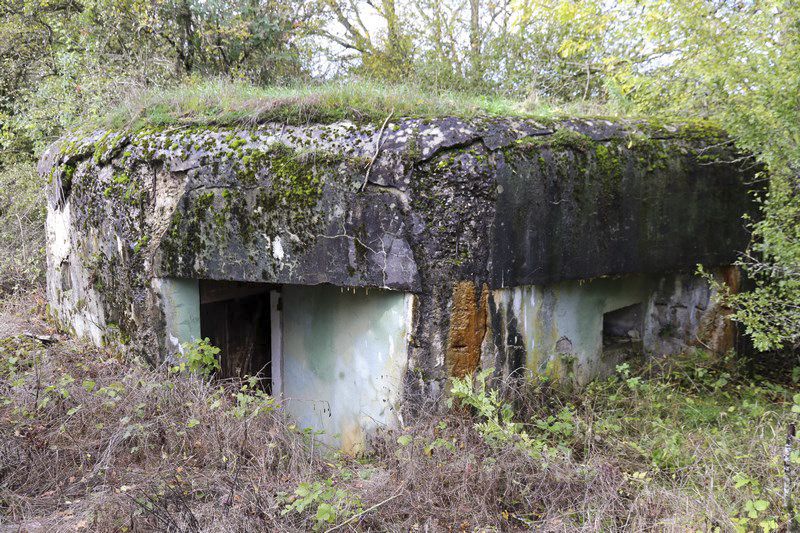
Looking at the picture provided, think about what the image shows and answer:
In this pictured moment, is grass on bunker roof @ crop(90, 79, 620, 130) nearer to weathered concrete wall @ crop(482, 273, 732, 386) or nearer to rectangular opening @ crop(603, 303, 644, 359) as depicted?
weathered concrete wall @ crop(482, 273, 732, 386)

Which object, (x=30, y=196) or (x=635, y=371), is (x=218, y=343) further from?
(x=30, y=196)

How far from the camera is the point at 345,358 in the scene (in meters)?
4.31

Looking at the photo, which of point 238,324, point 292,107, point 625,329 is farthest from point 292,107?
point 625,329

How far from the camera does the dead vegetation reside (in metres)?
2.68

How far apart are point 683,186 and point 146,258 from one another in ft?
12.8

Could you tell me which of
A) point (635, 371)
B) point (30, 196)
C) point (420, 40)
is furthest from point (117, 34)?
point (635, 371)

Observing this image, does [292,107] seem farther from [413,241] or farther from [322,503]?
[322,503]

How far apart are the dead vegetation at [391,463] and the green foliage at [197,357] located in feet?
0.34

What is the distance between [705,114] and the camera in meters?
4.76

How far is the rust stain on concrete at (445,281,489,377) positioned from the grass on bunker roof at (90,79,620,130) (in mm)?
1097

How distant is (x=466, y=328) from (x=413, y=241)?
0.61 metres

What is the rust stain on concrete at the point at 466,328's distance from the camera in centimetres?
351

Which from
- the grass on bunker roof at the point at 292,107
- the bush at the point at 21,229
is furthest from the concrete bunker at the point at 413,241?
the bush at the point at 21,229

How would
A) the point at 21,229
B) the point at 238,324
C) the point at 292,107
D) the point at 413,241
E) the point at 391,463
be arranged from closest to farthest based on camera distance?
1. the point at 391,463
2. the point at 413,241
3. the point at 292,107
4. the point at 238,324
5. the point at 21,229
